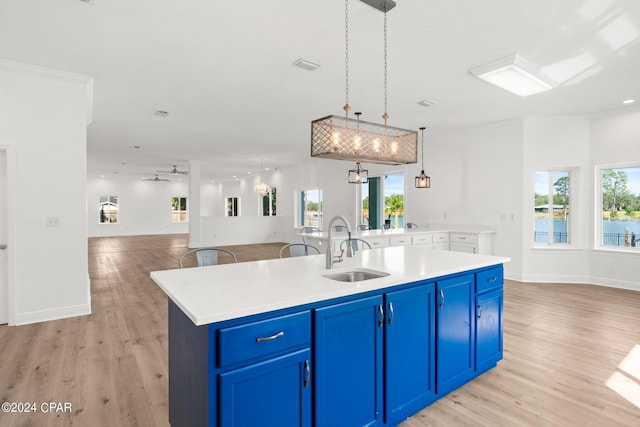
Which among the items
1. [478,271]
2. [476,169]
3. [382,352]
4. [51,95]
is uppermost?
[51,95]

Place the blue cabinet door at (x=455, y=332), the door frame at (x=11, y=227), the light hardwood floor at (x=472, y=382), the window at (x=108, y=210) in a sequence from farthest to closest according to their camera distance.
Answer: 1. the window at (x=108, y=210)
2. the door frame at (x=11, y=227)
3. the blue cabinet door at (x=455, y=332)
4. the light hardwood floor at (x=472, y=382)

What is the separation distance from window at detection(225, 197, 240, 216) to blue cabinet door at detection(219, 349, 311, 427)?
1560 cm

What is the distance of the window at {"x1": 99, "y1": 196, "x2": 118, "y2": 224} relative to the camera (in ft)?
47.4

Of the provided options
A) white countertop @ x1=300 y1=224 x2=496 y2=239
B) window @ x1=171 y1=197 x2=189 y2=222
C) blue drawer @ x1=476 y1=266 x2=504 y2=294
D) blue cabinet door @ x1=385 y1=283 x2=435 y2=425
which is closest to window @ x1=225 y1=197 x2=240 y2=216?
window @ x1=171 y1=197 x2=189 y2=222

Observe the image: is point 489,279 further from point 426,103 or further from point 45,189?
point 45,189

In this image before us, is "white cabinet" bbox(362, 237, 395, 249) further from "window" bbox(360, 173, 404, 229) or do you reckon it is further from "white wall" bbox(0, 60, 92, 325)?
"white wall" bbox(0, 60, 92, 325)

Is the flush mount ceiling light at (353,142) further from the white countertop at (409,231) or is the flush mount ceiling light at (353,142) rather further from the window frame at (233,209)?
the window frame at (233,209)

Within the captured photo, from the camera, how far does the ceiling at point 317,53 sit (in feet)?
8.46

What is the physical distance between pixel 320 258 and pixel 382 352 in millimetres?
1046

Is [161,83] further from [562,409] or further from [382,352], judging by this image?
[562,409]

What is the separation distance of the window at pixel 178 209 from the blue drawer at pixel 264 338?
16071mm

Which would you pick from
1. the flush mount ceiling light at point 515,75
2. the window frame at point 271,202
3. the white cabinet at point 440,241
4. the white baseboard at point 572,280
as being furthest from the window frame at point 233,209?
the flush mount ceiling light at point 515,75

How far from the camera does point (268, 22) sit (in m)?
2.73

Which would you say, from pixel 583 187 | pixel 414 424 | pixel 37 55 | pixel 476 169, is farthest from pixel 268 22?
pixel 583 187
